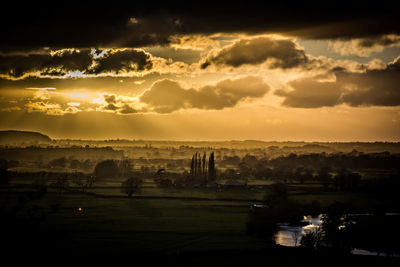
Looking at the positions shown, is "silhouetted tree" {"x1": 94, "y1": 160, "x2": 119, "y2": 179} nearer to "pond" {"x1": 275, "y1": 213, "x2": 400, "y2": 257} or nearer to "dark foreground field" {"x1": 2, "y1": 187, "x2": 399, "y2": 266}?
"dark foreground field" {"x1": 2, "y1": 187, "x2": 399, "y2": 266}

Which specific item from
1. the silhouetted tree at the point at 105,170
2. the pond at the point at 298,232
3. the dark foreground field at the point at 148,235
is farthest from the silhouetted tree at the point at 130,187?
the silhouetted tree at the point at 105,170

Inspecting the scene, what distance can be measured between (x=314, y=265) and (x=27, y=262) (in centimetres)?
3560

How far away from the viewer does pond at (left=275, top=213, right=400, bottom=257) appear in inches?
2867

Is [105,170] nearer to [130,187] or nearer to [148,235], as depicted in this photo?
[130,187]

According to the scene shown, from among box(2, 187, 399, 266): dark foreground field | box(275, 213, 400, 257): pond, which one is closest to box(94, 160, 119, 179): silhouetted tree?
box(2, 187, 399, 266): dark foreground field

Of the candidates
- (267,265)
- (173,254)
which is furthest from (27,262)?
(267,265)

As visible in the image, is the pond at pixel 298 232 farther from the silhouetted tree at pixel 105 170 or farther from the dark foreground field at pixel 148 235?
the silhouetted tree at pixel 105 170

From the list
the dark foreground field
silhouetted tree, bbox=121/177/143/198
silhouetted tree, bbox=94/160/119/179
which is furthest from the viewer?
silhouetted tree, bbox=94/160/119/179

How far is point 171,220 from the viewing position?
8781cm

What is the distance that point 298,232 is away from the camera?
8338 centimetres

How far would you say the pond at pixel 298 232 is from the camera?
7281 centimetres

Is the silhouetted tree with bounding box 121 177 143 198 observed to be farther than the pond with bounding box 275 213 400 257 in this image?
Yes

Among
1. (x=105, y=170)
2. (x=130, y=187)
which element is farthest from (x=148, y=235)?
(x=105, y=170)

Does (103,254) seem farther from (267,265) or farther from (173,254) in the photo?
(267,265)
